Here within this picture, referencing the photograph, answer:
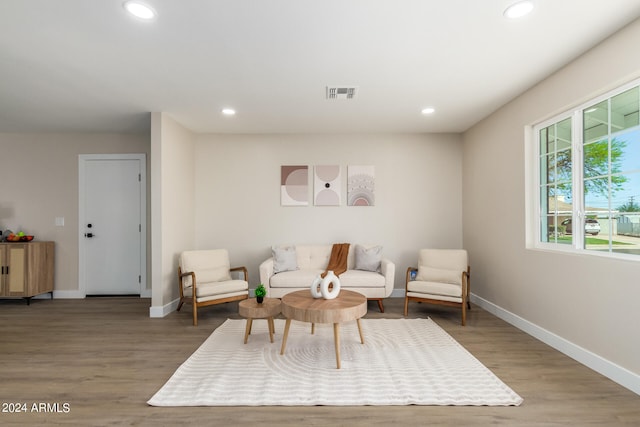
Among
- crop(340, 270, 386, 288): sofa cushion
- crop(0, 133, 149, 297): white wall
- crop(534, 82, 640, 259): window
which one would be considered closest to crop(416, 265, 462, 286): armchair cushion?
crop(340, 270, 386, 288): sofa cushion

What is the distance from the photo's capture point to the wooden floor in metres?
2.11

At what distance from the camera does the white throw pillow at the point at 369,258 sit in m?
4.91

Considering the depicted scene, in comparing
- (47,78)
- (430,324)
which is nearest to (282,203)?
(430,324)

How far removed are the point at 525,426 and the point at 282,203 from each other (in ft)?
13.6

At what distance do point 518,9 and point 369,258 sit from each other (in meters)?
3.39

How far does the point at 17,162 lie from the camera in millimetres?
5512

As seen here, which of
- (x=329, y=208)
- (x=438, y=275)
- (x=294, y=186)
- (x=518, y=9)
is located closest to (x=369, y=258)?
(x=438, y=275)

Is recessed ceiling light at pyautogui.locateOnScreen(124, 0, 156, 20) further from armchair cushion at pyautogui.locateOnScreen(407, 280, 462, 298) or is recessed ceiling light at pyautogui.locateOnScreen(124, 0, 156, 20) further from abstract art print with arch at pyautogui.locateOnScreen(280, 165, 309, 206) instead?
armchair cushion at pyautogui.locateOnScreen(407, 280, 462, 298)

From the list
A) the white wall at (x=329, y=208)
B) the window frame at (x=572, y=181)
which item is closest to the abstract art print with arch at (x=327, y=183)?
the white wall at (x=329, y=208)

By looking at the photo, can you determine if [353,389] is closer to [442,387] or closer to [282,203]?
[442,387]

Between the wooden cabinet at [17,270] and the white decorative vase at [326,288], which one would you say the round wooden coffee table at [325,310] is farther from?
the wooden cabinet at [17,270]

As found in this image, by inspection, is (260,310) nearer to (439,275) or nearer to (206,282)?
(206,282)

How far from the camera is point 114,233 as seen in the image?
18.1 feet

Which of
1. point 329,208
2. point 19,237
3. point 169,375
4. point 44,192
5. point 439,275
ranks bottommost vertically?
point 169,375
